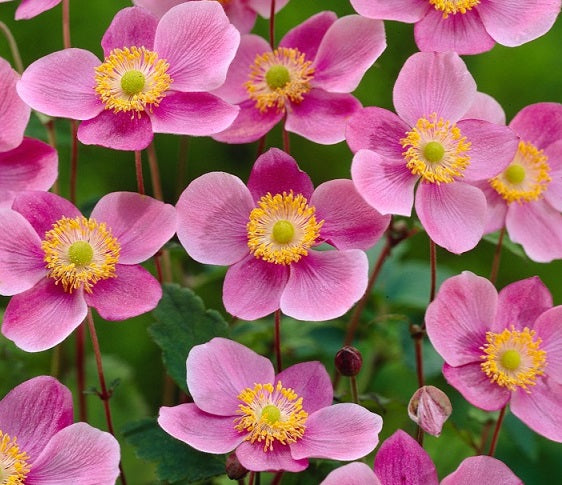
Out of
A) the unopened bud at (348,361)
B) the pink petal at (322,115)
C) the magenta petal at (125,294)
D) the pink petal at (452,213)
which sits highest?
the pink petal at (322,115)

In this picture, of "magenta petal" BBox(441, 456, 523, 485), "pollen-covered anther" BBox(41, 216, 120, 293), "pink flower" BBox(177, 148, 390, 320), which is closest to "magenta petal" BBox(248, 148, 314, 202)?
"pink flower" BBox(177, 148, 390, 320)

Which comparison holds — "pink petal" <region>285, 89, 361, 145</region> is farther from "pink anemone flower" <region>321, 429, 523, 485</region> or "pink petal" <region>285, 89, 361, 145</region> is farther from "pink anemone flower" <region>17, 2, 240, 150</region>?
"pink anemone flower" <region>321, 429, 523, 485</region>

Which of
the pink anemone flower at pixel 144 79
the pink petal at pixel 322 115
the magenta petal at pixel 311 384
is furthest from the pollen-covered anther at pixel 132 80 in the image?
the magenta petal at pixel 311 384

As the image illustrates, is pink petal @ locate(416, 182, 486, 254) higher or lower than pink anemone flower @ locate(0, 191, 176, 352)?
higher

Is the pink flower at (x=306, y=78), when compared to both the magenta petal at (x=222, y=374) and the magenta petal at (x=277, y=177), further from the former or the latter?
the magenta petal at (x=222, y=374)

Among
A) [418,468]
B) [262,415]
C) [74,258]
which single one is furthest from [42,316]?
[418,468]

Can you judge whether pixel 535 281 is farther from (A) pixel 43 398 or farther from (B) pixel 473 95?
(A) pixel 43 398

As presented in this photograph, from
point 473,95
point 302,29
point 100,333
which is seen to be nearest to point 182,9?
point 302,29

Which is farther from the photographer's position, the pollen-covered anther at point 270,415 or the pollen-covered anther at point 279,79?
the pollen-covered anther at point 279,79
